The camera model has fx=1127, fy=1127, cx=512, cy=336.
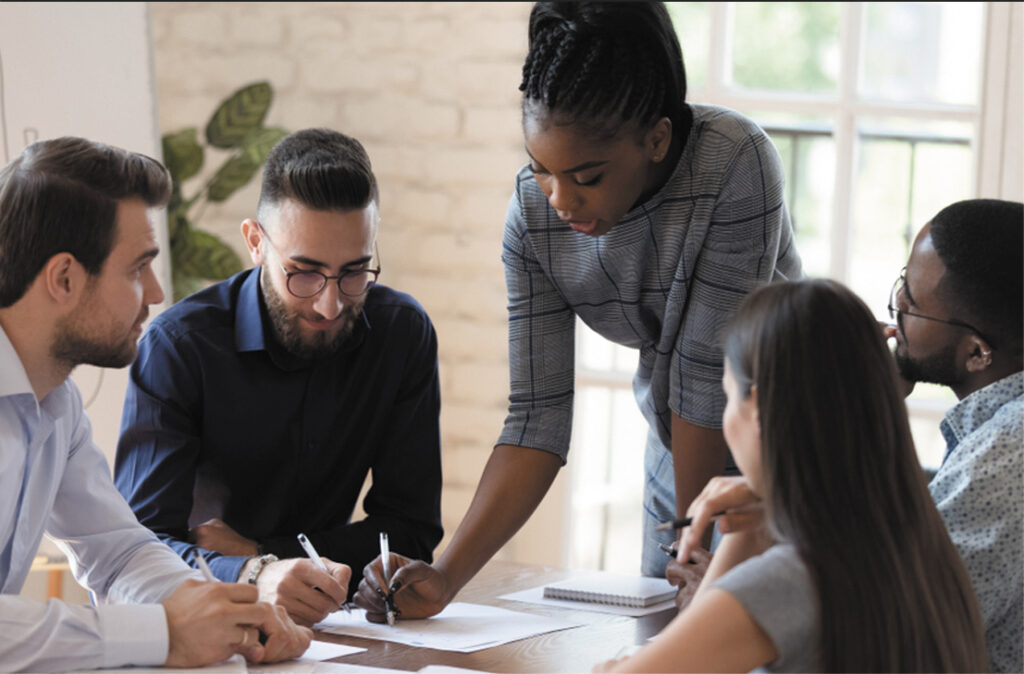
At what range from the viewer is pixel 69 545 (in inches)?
62.6

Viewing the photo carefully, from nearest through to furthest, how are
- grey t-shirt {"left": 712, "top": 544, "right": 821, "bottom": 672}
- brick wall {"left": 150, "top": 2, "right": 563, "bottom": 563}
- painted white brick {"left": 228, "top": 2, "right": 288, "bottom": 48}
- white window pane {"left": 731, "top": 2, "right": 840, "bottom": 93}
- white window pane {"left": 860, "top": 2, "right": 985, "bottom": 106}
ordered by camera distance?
grey t-shirt {"left": 712, "top": 544, "right": 821, "bottom": 672} < white window pane {"left": 860, "top": 2, "right": 985, "bottom": 106} < white window pane {"left": 731, "top": 2, "right": 840, "bottom": 93} < brick wall {"left": 150, "top": 2, "right": 563, "bottom": 563} < painted white brick {"left": 228, "top": 2, "right": 288, "bottom": 48}

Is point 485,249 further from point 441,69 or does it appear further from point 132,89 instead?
point 132,89

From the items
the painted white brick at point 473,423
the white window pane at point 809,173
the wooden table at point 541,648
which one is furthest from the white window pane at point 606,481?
the wooden table at point 541,648

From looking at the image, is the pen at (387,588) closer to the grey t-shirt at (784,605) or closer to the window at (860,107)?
the grey t-shirt at (784,605)

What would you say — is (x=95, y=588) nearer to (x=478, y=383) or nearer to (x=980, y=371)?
(x=980, y=371)

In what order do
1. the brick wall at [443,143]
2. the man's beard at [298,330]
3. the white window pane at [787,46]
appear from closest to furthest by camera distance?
the man's beard at [298,330], the white window pane at [787,46], the brick wall at [443,143]

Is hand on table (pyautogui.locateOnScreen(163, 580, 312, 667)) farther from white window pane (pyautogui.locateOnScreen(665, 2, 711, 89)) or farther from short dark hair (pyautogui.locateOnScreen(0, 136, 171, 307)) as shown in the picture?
white window pane (pyautogui.locateOnScreen(665, 2, 711, 89))

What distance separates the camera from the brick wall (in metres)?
3.21

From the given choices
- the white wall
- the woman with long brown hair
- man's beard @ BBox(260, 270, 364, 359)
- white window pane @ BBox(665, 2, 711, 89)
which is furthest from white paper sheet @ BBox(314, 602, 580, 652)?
white window pane @ BBox(665, 2, 711, 89)

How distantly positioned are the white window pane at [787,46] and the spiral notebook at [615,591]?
1.76 metres

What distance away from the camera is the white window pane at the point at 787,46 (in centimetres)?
307

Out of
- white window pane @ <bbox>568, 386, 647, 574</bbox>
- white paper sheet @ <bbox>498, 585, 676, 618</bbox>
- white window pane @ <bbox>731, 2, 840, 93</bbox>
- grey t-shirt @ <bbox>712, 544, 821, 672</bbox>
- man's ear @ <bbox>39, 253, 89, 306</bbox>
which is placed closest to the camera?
grey t-shirt @ <bbox>712, 544, 821, 672</bbox>

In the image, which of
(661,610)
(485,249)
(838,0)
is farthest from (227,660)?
(838,0)

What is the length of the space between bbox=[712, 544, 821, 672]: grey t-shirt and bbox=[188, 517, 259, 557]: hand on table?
94 cm
